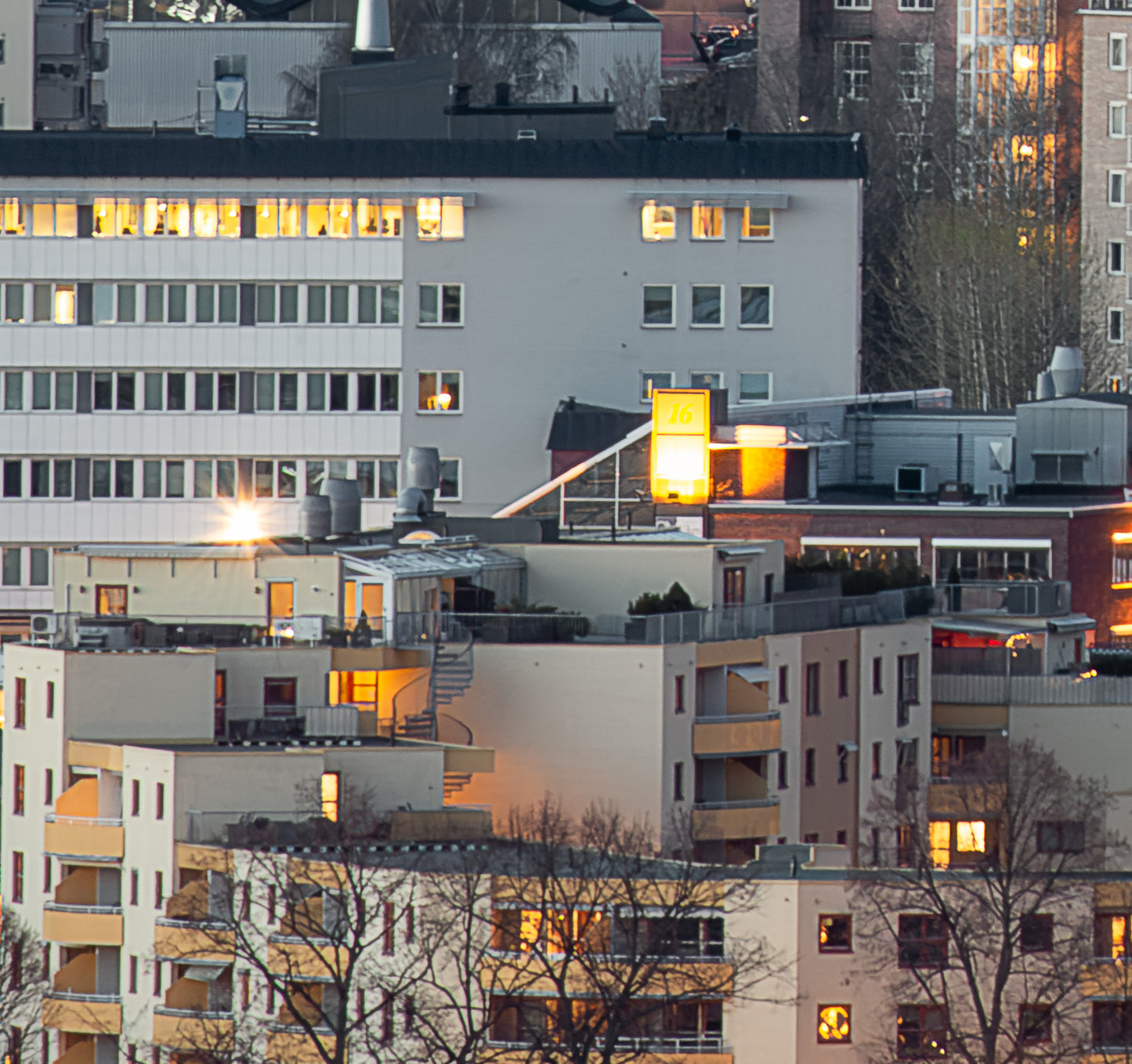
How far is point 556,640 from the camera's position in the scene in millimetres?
95188

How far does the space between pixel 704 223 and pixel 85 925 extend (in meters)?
57.4

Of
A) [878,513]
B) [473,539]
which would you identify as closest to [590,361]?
[878,513]

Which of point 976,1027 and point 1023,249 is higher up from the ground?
point 1023,249

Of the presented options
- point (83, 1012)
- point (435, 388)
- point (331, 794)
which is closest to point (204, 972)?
point (83, 1012)

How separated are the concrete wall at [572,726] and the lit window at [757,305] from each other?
44.8 m

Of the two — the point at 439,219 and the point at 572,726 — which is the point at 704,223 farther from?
the point at 572,726

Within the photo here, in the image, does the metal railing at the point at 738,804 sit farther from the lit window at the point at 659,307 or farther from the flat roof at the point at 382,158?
the flat roof at the point at 382,158

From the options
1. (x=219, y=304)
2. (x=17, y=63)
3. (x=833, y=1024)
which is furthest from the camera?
(x=17, y=63)

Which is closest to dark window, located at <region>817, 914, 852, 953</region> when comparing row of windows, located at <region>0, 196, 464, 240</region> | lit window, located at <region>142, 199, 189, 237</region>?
row of windows, located at <region>0, 196, 464, 240</region>

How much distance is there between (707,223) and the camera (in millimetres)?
137250

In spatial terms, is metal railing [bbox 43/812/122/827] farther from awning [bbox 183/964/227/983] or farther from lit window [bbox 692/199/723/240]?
lit window [bbox 692/199/723/240]

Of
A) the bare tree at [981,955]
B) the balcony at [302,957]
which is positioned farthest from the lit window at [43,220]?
the balcony at [302,957]

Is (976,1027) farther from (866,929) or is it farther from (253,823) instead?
(253,823)

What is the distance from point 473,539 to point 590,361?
110 feet
